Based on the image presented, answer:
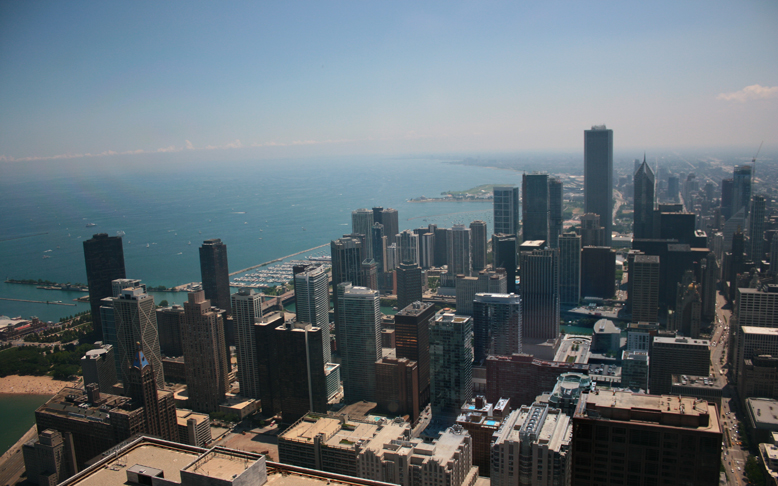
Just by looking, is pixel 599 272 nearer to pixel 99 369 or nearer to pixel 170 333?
pixel 170 333

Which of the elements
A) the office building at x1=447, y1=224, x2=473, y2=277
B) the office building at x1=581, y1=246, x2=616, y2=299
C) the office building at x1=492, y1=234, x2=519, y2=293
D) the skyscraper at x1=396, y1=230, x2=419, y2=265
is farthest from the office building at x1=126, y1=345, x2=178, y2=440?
the office building at x1=581, y1=246, x2=616, y2=299

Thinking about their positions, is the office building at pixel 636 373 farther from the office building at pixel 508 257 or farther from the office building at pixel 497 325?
the office building at pixel 508 257

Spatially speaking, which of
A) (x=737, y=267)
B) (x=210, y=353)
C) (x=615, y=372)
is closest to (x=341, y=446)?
(x=210, y=353)

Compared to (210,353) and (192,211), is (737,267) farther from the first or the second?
(192,211)

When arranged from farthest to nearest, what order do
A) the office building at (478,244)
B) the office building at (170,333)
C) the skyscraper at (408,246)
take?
the skyscraper at (408,246) < the office building at (478,244) < the office building at (170,333)

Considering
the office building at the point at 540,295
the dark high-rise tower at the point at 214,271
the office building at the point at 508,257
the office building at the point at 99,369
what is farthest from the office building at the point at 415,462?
the office building at the point at 508,257

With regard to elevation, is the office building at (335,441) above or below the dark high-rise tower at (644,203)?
below

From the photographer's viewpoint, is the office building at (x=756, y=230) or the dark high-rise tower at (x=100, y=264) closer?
the dark high-rise tower at (x=100, y=264)
